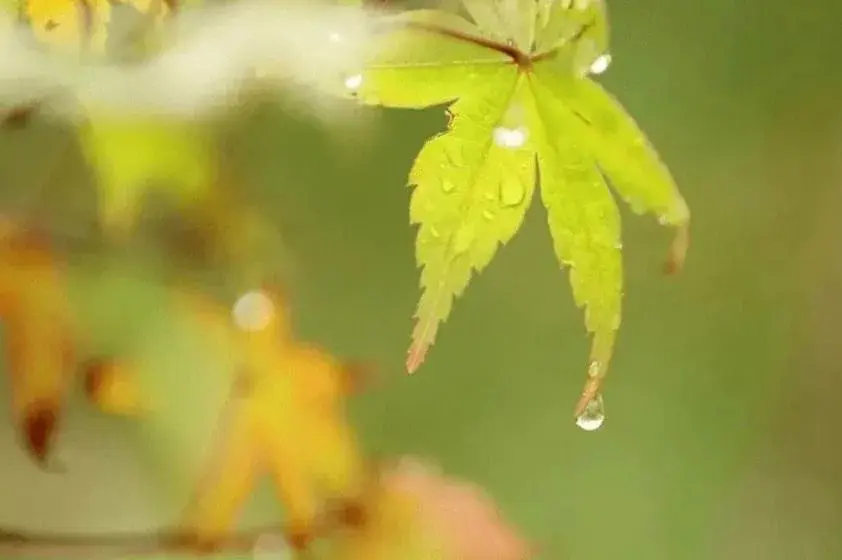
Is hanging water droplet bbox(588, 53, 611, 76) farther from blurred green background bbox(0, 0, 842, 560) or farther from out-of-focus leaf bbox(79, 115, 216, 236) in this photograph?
out-of-focus leaf bbox(79, 115, 216, 236)

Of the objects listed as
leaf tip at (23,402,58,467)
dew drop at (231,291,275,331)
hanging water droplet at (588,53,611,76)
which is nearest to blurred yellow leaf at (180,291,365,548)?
dew drop at (231,291,275,331)

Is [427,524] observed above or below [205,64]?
below

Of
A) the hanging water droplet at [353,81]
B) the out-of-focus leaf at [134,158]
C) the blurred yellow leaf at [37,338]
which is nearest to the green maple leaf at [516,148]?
the hanging water droplet at [353,81]

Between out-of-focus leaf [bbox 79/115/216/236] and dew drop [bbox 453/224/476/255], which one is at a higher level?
out-of-focus leaf [bbox 79/115/216/236]

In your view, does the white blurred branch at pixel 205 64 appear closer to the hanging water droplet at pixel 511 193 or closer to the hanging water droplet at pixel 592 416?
the hanging water droplet at pixel 511 193

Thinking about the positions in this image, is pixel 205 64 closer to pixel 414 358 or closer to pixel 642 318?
pixel 414 358

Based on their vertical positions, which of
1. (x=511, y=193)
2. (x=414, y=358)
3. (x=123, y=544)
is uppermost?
(x=511, y=193)

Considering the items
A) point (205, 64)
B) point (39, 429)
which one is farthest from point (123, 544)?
point (205, 64)
